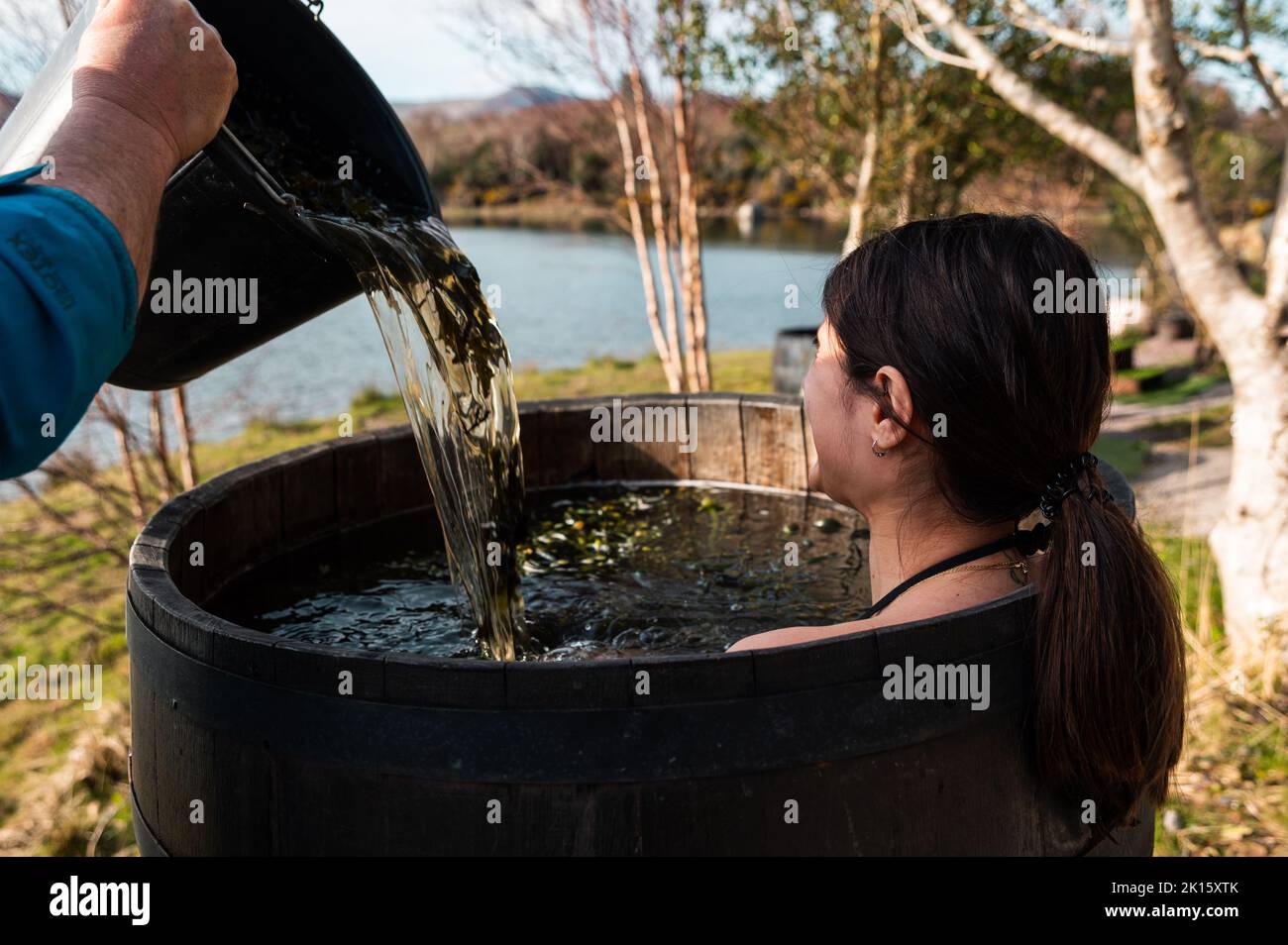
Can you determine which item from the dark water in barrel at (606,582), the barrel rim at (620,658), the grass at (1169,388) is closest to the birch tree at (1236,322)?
the dark water in barrel at (606,582)

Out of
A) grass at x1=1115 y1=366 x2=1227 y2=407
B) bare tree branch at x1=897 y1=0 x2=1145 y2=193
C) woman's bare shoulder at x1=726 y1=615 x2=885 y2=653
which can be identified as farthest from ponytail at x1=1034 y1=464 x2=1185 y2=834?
grass at x1=1115 y1=366 x2=1227 y2=407

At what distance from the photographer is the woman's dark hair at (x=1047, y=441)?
5.08ft

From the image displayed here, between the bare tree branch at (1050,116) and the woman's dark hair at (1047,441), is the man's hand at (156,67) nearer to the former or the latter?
the woman's dark hair at (1047,441)

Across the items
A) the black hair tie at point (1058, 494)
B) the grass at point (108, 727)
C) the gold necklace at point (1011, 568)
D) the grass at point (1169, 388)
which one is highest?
the black hair tie at point (1058, 494)

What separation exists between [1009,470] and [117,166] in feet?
4.13

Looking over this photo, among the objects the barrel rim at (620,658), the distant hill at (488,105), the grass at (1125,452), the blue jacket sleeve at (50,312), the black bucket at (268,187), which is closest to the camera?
the blue jacket sleeve at (50,312)

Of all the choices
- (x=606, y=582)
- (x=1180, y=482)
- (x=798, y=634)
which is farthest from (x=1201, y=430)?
(x=798, y=634)

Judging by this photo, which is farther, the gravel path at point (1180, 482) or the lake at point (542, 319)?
the lake at point (542, 319)

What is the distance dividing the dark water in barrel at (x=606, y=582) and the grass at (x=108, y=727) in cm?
162

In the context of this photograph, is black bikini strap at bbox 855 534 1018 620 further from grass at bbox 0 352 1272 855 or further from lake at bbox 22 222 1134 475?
grass at bbox 0 352 1272 855

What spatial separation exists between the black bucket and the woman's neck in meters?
1.06

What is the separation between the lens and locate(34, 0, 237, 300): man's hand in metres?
1.08

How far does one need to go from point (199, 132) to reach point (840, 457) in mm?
1049

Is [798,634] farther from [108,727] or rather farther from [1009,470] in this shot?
[108,727]
